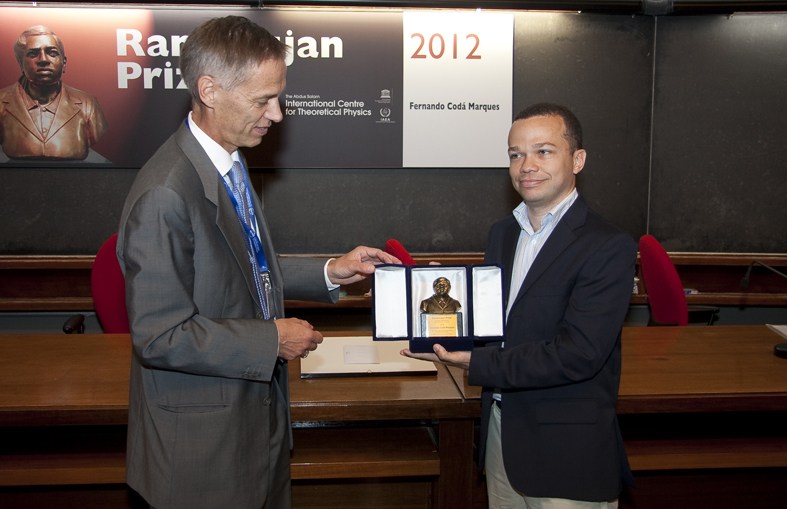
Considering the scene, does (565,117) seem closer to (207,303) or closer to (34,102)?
(207,303)

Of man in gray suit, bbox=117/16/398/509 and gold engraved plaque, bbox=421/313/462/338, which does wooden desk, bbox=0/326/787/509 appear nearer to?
gold engraved plaque, bbox=421/313/462/338

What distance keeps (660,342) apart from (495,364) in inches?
58.3

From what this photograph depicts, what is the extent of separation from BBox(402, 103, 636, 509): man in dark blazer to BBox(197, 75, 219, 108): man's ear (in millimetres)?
793

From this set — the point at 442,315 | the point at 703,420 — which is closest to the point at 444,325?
the point at 442,315

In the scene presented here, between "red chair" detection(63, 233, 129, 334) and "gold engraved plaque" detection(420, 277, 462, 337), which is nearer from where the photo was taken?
"gold engraved plaque" detection(420, 277, 462, 337)

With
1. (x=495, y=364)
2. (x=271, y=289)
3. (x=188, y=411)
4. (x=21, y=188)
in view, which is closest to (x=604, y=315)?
(x=495, y=364)

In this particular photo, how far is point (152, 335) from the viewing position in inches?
61.2

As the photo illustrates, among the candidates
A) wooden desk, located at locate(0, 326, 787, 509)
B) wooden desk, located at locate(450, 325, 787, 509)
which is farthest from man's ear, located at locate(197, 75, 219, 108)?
wooden desk, located at locate(450, 325, 787, 509)

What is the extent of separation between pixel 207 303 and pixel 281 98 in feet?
10.8

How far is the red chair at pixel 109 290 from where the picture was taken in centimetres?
366

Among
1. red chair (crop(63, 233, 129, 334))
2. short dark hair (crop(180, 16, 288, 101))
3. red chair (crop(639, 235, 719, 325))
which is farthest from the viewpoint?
red chair (crop(639, 235, 719, 325))

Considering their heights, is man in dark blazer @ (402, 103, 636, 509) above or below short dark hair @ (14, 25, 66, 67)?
below

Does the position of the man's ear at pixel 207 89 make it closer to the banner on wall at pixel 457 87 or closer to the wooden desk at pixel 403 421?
the wooden desk at pixel 403 421

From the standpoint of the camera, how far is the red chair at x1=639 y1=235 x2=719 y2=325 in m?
3.84
